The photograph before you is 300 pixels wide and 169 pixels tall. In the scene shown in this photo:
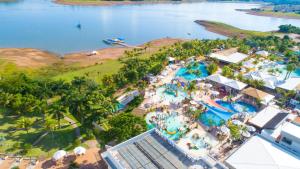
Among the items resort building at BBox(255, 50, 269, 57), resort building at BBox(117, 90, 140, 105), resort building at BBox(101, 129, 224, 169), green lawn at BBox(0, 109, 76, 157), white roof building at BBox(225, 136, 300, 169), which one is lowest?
green lawn at BBox(0, 109, 76, 157)

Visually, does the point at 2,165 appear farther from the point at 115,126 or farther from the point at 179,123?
the point at 179,123

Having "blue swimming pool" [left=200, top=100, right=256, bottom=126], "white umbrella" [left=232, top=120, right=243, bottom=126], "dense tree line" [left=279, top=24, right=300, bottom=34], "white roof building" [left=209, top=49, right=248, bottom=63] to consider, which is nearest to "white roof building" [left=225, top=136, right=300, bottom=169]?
"white umbrella" [left=232, top=120, right=243, bottom=126]

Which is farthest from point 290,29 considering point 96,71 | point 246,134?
point 246,134

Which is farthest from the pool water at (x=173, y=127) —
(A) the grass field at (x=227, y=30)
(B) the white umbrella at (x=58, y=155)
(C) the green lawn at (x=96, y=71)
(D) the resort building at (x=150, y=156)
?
(A) the grass field at (x=227, y=30)

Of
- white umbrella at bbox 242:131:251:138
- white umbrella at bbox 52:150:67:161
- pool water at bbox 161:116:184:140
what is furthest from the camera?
pool water at bbox 161:116:184:140

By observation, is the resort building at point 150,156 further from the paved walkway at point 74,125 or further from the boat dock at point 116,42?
the boat dock at point 116,42

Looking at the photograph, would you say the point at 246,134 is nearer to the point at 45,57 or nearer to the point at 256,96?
the point at 256,96

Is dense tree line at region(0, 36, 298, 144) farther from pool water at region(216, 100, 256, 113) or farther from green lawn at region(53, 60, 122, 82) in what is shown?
pool water at region(216, 100, 256, 113)
